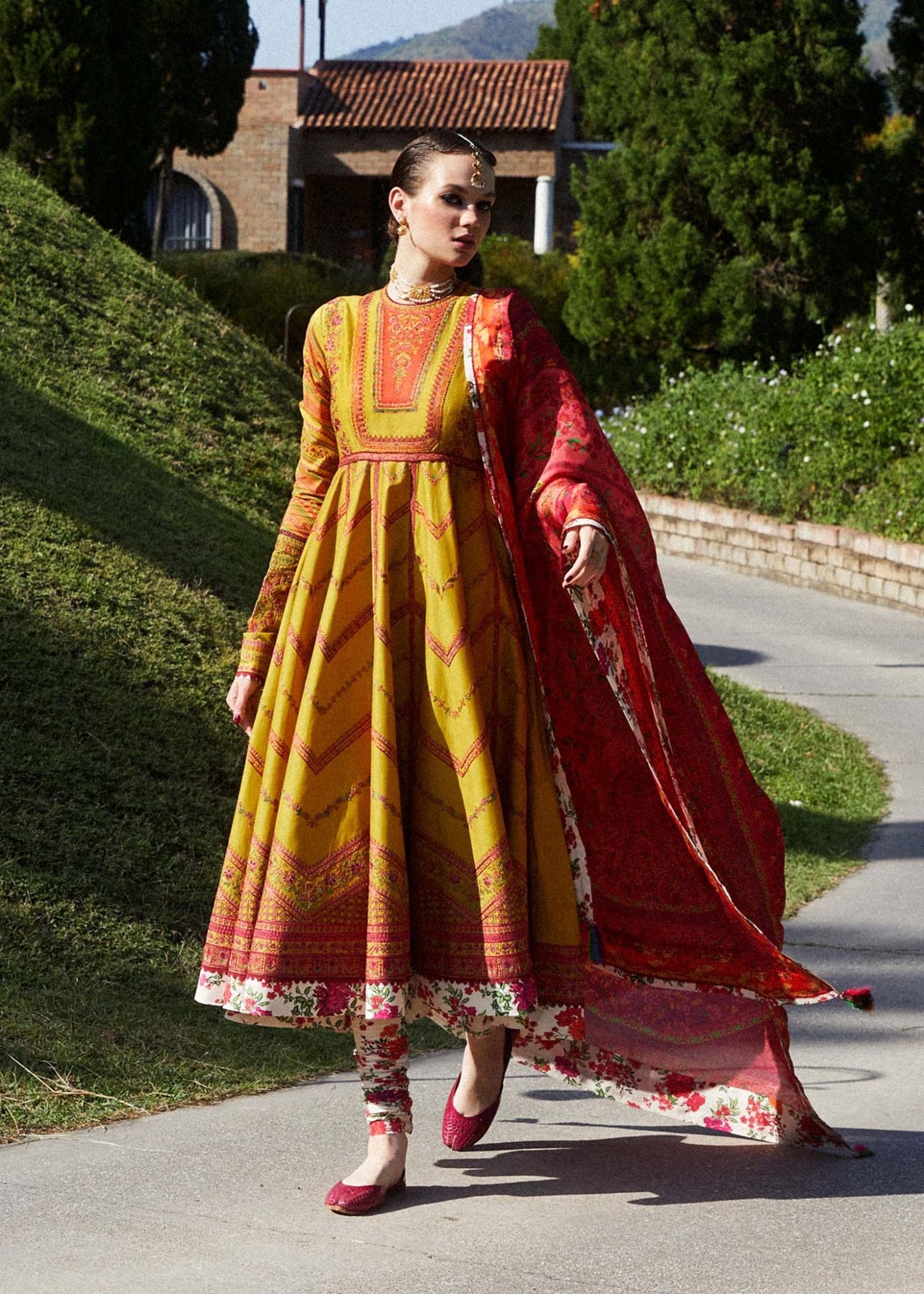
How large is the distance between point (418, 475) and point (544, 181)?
29070 mm

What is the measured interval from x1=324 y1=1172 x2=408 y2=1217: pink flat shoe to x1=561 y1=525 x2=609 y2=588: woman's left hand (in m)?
1.11

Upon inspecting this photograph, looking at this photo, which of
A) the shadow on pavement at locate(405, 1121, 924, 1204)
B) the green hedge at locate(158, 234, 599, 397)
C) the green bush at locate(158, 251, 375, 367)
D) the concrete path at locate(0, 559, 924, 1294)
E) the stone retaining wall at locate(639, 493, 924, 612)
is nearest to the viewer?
the concrete path at locate(0, 559, 924, 1294)

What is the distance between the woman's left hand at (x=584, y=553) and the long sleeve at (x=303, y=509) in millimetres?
529

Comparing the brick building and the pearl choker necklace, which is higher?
the brick building

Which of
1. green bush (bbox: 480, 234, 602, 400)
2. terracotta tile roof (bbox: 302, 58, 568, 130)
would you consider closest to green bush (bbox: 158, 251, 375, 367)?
green bush (bbox: 480, 234, 602, 400)

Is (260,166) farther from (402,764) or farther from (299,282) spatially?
(402,764)

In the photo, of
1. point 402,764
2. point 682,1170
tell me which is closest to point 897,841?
point 682,1170

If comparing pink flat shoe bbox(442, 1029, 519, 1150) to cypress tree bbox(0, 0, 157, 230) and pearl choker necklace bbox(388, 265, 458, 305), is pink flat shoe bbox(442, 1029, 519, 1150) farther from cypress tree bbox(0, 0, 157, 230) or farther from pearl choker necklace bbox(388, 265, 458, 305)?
cypress tree bbox(0, 0, 157, 230)

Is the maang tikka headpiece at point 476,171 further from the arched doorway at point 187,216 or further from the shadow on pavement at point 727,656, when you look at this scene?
the arched doorway at point 187,216

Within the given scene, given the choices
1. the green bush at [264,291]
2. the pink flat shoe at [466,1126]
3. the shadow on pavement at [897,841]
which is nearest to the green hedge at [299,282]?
the green bush at [264,291]

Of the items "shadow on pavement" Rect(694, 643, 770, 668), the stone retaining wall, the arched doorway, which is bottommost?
"shadow on pavement" Rect(694, 643, 770, 668)

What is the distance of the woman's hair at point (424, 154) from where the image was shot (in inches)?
127

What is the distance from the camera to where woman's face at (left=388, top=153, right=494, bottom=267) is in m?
3.19

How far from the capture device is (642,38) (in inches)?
733
